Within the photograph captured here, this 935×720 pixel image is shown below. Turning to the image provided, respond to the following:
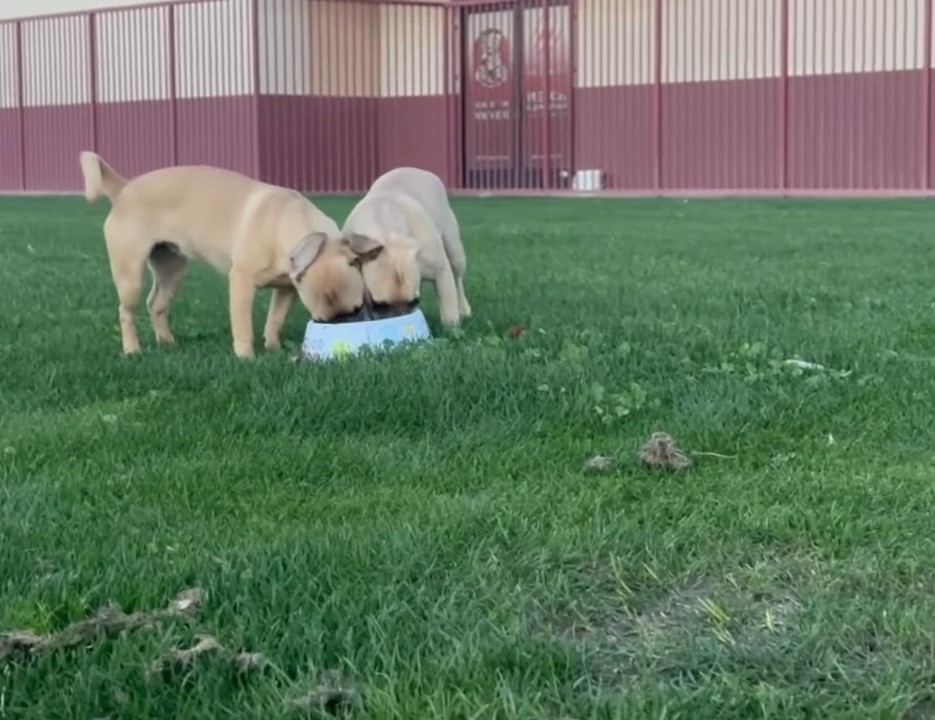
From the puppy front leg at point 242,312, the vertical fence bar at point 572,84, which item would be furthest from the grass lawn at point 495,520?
the vertical fence bar at point 572,84

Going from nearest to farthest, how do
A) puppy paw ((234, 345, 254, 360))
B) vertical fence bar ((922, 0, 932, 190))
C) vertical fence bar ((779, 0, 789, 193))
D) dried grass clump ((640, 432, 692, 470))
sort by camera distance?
dried grass clump ((640, 432, 692, 470))
puppy paw ((234, 345, 254, 360))
vertical fence bar ((922, 0, 932, 190))
vertical fence bar ((779, 0, 789, 193))

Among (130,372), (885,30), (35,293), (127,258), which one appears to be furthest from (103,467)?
(885,30)

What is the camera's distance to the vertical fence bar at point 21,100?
26359 mm

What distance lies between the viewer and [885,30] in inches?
756

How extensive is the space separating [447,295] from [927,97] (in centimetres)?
1421

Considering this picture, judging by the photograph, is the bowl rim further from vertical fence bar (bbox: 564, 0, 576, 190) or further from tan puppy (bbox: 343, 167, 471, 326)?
vertical fence bar (bbox: 564, 0, 576, 190)

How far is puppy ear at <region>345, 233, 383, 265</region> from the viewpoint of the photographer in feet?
18.0

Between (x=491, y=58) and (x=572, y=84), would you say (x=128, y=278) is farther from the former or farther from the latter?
(x=491, y=58)

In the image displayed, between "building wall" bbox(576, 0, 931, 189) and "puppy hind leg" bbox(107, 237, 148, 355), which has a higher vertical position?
"building wall" bbox(576, 0, 931, 189)

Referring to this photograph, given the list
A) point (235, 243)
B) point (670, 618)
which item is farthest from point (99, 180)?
point (670, 618)

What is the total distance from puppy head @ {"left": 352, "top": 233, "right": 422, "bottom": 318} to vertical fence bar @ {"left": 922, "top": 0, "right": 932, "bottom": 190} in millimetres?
14535

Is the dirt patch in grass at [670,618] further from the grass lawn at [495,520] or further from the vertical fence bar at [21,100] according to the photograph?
the vertical fence bar at [21,100]

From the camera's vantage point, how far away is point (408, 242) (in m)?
5.74

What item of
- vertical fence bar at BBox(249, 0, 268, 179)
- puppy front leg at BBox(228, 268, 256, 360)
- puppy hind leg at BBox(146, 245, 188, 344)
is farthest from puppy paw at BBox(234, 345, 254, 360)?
vertical fence bar at BBox(249, 0, 268, 179)
